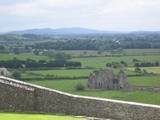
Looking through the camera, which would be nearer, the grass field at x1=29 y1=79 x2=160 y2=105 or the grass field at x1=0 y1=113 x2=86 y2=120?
the grass field at x1=0 y1=113 x2=86 y2=120

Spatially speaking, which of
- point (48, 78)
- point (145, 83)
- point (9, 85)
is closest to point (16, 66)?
point (48, 78)

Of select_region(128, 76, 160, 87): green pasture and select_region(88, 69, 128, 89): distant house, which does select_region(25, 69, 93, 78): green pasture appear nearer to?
select_region(88, 69, 128, 89): distant house

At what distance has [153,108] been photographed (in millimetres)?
13047

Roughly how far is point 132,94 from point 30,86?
60.9m

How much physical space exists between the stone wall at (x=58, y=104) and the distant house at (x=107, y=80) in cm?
7028

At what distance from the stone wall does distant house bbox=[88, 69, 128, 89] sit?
70285 millimetres

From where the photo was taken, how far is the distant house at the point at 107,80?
86438 millimetres

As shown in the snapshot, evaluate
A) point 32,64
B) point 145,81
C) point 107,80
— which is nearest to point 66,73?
point 107,80

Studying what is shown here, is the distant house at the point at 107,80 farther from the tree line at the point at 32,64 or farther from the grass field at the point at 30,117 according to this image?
the grass field at the point at 30,117

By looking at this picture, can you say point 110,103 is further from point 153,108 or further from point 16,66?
point 16,66

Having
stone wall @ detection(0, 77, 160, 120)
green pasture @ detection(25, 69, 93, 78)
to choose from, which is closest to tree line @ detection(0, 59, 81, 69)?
green pasture @ detection(25, 69, 93, 78)

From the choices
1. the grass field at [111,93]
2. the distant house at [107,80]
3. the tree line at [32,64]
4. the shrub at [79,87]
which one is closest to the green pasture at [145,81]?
the distant house at [107,80]

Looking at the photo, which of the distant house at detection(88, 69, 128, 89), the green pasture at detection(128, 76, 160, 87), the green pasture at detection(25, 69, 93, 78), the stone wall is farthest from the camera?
the green pasture at detection(25, 69, 93, 78)

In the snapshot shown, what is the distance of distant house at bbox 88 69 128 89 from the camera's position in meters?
86.4
